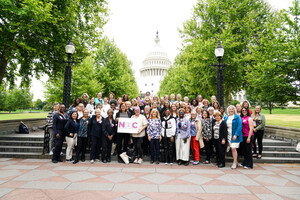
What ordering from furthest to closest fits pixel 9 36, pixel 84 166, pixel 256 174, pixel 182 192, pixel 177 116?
pixel 9 36 < pixel 177 116 < pixel 84 166 < pixel 256 174 < pixel 182 192

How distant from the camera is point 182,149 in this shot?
751 cm

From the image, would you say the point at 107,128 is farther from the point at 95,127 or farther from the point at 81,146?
the point at 81,146

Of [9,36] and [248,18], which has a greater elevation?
[248,18]

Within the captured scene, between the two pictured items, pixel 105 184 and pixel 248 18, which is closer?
pixel 105 184

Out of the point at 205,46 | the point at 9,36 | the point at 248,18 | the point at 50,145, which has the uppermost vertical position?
the point at 248,18

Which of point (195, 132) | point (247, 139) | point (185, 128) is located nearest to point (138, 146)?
point (185, 128)

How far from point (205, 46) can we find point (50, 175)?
1588cm

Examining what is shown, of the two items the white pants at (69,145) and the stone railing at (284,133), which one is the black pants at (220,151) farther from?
the white pants at (69,145)

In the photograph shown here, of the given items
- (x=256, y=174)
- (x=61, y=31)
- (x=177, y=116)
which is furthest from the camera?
(x=61, y=31)

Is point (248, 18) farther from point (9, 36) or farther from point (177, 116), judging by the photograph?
point (9, 36)

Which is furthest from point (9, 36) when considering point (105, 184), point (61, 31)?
point (105, 184)

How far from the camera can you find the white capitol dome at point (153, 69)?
113 meters

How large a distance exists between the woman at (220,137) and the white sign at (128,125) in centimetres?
333

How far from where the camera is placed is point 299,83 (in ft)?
38.0
